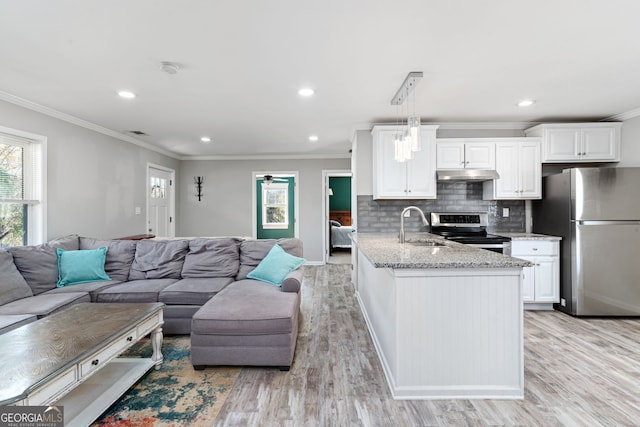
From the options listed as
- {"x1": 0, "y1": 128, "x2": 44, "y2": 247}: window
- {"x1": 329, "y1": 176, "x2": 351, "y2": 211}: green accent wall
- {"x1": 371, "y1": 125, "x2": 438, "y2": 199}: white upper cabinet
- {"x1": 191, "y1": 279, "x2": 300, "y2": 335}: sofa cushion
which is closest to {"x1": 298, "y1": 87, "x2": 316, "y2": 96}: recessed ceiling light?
{"x1": 371, "y1": 125, "x2": 438, "y2": 199}: white upper cabinet

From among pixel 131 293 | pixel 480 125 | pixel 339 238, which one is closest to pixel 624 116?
pixel 480 125

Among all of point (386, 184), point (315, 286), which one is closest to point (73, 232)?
point (315, 286)

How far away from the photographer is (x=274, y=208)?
855 centimetres

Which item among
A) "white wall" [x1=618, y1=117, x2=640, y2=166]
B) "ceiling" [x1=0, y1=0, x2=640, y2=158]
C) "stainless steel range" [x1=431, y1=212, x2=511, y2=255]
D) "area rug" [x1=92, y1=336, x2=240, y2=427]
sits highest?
"ceiling" [x1=0, y1=0, x2=640, y2=158]

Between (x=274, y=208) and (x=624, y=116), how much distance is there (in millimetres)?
7071

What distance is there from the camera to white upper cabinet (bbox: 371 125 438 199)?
3.83 meters

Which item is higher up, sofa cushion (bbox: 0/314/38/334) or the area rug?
sofa cushion (bbox: 0/314/38/334)

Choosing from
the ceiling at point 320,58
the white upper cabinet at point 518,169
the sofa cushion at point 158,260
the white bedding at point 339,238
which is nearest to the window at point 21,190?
the ceiling at point 320,58

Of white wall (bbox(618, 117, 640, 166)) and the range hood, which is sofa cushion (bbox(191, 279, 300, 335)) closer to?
the range hood

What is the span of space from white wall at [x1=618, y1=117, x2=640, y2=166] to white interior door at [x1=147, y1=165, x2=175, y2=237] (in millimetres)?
6876

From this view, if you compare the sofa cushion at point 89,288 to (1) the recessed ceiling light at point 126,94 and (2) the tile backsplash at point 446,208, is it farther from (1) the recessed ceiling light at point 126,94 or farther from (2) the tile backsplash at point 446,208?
(2) the tile backsplash at point 446,208

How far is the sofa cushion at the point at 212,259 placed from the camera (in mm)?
3301

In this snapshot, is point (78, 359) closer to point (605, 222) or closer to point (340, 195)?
point (605, 222)

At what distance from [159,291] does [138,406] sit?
121cm
